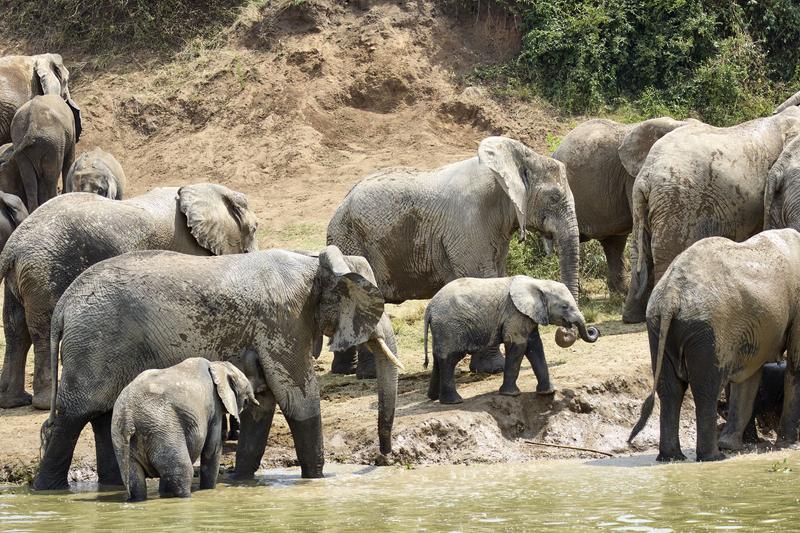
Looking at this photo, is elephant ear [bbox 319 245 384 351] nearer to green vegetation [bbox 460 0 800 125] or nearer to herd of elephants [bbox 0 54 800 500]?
herd of elephants [bbox 0 54 800 500]

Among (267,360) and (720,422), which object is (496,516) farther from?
(720,422)

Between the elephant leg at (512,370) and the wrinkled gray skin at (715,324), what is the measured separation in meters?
1.30

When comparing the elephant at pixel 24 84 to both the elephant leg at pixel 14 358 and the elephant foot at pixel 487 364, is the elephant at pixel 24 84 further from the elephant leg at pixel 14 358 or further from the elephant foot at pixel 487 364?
the elephant foot at pixel 487 364

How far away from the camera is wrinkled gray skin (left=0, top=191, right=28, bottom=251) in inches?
663

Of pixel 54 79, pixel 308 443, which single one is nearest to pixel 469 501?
pixel 308 443

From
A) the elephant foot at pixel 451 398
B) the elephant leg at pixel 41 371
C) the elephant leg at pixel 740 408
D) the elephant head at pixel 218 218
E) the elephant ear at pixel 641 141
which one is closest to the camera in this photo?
the elephant leg at pixel 740 408

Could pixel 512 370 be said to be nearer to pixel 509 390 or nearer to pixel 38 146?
pixel 509 390

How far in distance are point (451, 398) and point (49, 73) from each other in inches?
386

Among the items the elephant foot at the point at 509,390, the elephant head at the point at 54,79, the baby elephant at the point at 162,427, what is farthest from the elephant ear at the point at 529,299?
the elephant head at the point at 54,79

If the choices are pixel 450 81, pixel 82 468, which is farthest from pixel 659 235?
pixel 450 81

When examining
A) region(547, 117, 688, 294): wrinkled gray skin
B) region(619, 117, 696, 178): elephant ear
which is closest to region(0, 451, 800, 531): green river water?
region(619, 117, 696, 178): elephant ear

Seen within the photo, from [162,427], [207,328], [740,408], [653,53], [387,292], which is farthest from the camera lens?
[653,53]

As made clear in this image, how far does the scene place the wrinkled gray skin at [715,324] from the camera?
11.4m

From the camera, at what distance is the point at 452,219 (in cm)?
1436
